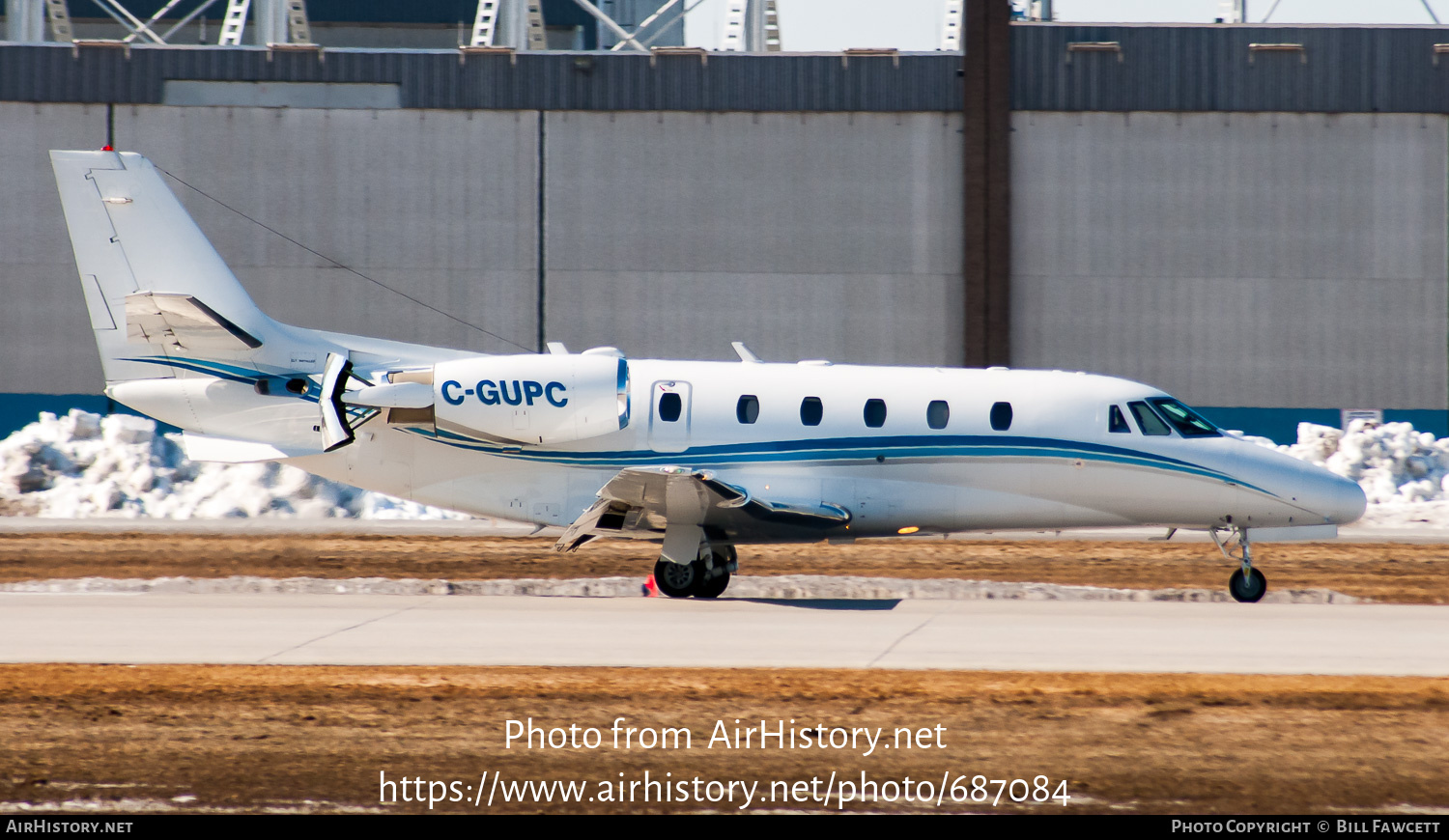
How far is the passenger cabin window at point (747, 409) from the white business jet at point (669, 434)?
18 millimetres

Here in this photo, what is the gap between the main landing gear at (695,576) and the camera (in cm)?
1572

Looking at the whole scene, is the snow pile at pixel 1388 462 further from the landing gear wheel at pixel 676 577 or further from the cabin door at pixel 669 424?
the landing gear wheel at pixel 676 577

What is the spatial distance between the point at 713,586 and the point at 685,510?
4.04 feet

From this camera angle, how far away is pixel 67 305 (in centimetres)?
2947

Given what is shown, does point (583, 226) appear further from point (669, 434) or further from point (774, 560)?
point (669, 434)

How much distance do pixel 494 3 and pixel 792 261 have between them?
939 cm

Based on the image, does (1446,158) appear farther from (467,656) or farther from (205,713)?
(205,713)

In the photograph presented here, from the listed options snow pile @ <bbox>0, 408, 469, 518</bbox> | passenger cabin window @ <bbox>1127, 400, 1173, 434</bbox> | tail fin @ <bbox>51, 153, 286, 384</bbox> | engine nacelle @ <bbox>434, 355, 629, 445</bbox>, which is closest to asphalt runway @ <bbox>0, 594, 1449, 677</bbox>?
engine nacelle @ <bbox>434, 355, 629, 445</bbox>

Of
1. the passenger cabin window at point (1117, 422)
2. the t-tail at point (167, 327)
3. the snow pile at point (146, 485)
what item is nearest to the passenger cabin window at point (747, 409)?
the passenger cabin window at point (1117, 422)

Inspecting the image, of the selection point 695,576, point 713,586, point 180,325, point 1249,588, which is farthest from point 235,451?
point 1249,588

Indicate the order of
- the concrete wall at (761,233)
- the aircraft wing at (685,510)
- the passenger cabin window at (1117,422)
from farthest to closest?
the concrete wall at (761,233) < the passenger cabin window at (1117,422) < the aircraft wing at (685,510)

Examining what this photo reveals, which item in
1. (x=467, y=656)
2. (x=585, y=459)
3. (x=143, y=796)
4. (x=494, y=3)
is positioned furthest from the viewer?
(x=494, y=3)

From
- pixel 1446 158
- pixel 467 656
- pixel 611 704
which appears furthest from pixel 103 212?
pixel 1446 158

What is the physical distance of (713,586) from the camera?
15.9 meters
